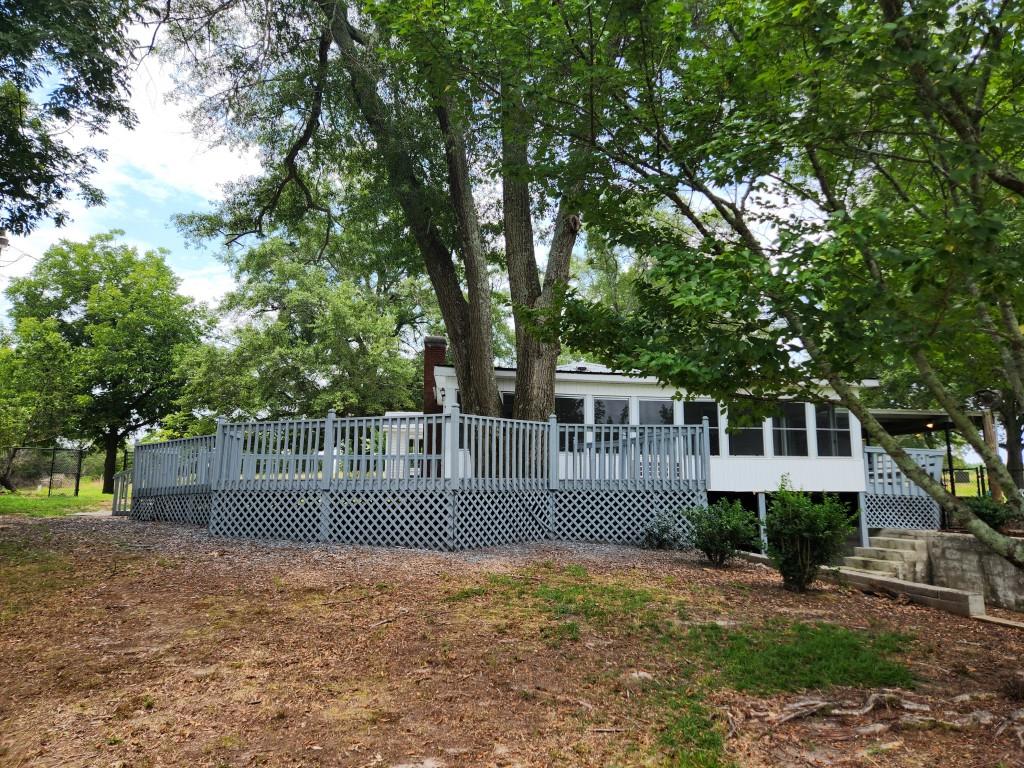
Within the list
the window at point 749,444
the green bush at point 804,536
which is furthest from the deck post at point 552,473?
the window at point 749,444

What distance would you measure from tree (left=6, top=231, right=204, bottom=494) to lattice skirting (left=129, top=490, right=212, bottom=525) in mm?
13610

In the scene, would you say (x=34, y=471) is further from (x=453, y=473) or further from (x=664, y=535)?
(x=664, y=535)

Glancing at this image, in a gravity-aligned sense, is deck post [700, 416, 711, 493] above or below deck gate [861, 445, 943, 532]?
above

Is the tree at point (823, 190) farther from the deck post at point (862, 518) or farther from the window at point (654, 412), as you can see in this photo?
the deck post at point (862, 518)

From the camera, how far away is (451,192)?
37.4 ft

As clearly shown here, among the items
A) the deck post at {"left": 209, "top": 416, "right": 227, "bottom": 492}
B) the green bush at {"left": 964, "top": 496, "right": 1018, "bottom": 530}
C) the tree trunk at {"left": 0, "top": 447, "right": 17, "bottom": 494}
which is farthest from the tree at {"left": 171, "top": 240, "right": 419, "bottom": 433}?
the green bush at {"left": 964, "top": 496, "right": 1018, "bottom": 530}

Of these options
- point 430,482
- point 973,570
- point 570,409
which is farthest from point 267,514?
point 973,570

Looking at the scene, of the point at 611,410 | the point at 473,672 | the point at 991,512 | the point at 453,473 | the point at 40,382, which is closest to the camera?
the point at 473,672

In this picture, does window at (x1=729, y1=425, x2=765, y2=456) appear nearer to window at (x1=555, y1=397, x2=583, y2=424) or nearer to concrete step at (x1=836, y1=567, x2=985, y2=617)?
window at (x1=555, y1=397, x2=583, y2=424)

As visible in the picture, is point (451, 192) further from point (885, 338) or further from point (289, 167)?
point (885, 338)

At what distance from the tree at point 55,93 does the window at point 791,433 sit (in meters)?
14.1

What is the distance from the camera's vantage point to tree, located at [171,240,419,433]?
923 inches

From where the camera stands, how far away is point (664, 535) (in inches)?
401

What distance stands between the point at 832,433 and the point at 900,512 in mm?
2617
